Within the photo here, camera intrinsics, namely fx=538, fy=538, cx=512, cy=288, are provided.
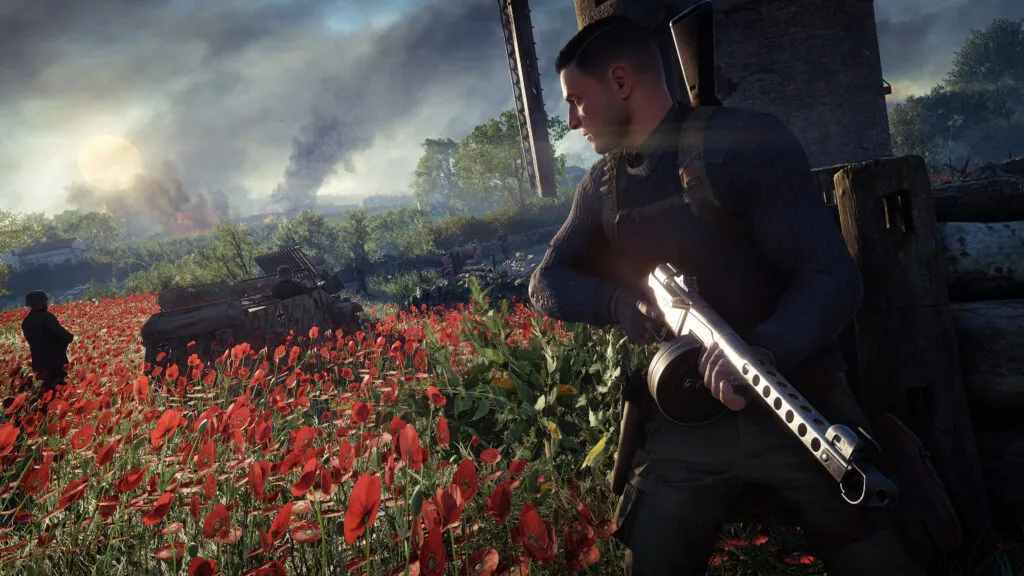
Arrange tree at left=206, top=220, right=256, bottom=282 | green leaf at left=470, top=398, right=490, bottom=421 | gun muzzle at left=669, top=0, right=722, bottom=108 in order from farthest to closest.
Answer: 1. tree at left=206, top=220, right=256, bottom=282
2. green leaf at left=470, top=398, right=490, bottom=421
3. gun muzzle at left=669, top=0, right=722, bottom=108

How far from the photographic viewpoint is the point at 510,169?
5525cm

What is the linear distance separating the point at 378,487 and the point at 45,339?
623 centimetres

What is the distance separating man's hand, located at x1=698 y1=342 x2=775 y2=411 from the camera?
1148 millimetres

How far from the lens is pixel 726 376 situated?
3.84 ft

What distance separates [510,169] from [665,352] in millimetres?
55346

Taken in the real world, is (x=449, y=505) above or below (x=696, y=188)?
below

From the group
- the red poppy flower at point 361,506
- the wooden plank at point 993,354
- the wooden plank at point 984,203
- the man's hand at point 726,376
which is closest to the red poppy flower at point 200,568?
the red poppy flower at point 361,506

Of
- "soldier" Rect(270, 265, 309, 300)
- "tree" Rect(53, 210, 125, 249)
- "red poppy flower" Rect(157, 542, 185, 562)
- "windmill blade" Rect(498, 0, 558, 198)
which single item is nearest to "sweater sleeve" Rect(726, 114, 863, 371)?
"red poppy flower" Rect(157, 542, 185, 562)

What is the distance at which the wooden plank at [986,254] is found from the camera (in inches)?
74.4

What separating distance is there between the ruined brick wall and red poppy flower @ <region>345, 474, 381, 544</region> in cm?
622

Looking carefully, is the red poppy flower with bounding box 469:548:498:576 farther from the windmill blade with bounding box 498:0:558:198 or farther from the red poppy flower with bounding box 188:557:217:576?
the windmill blade with bounding box 498:0:558:198

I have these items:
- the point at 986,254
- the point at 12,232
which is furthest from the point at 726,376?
the point at 12,232

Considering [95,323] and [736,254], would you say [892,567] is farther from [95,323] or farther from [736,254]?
[95,323]

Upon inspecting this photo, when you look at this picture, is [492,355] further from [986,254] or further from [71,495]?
[986,254]
